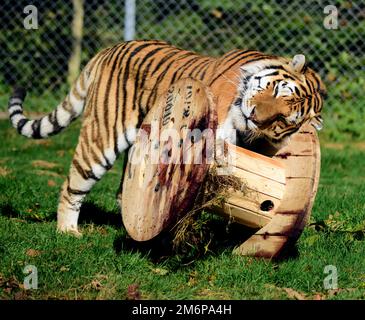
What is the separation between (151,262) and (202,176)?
0.92m

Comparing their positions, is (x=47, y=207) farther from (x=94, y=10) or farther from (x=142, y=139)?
(x=94, y=10)

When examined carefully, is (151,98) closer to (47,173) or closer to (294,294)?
(294,294)

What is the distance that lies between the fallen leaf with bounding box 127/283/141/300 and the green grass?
0.01 meters

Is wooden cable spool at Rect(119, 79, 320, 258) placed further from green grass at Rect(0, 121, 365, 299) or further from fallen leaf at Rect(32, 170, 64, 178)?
fallen leaf at Rect(32, 170, 64, 178)

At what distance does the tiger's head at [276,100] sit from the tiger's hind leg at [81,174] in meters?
1.19

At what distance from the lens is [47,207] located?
6.28 meters

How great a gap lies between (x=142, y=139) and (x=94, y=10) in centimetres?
653

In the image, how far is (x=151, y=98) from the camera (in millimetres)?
5379

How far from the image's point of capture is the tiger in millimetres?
4777

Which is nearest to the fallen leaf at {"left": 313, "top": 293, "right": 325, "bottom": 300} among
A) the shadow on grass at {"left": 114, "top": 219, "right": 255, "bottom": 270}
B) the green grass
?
the green grass

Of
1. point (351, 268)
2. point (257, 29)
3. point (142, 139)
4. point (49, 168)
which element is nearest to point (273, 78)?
point (142, 139)

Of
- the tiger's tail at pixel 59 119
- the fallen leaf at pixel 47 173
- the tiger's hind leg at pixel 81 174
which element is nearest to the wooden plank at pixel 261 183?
the tiger's hind leg at pixel 81 174

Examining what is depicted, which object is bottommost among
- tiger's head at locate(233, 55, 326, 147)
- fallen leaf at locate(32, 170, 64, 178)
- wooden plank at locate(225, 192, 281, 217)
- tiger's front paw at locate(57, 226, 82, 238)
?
fallen leaf at locate(32, 170, 64, 178)

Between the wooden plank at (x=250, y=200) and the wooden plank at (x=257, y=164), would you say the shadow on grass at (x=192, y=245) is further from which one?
the wooden plank at (x=257, y=164)
